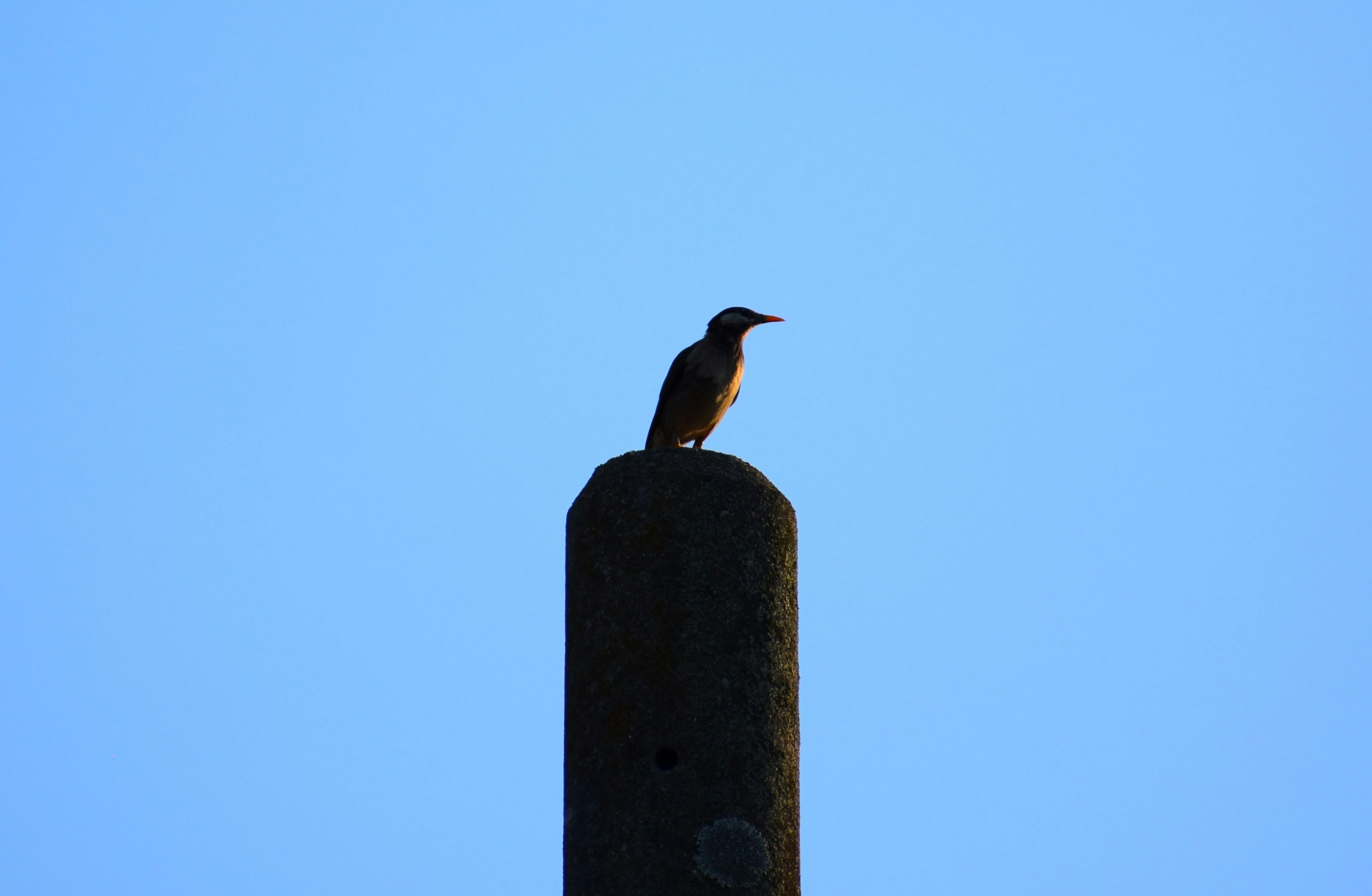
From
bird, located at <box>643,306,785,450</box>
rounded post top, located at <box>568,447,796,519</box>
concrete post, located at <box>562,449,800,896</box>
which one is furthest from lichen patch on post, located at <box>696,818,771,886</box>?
bird, located at <box>643,306,785,450</box>

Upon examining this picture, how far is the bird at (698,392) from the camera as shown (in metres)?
8.86

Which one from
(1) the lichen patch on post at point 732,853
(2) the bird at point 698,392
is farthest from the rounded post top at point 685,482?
(2) the bird at point 698,392

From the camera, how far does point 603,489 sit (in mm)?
4969

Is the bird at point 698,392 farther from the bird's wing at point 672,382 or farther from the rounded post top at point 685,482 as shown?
the rounded post top at point 685,482

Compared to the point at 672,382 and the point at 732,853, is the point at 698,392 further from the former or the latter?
the point at 732,853

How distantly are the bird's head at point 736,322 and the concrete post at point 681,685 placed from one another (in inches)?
171

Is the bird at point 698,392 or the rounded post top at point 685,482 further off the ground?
the bird at point 698,392

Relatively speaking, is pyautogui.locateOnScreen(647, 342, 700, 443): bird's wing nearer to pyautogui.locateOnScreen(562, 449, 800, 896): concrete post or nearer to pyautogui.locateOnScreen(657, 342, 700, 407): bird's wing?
pyautogui.locateOnScreen(657, 342, 700, 407): bird's wing

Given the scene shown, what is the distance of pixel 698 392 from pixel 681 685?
14.6 ft

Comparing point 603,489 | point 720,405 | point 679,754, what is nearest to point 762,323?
point 720,405

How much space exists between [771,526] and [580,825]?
1140 mm

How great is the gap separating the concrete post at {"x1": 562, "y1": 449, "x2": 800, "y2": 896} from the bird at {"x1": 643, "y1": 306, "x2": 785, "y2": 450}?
3.84 m

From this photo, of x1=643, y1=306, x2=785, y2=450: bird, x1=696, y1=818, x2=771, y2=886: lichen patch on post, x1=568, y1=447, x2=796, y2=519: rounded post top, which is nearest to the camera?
x1=696, y1=818, x2=771, y2=886: lichen patch on post

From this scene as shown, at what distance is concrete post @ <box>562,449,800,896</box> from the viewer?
14.3ft
